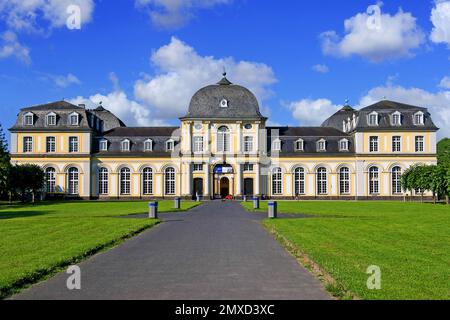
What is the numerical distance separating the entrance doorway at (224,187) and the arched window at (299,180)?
30.3 ft

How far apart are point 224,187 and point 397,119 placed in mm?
24989

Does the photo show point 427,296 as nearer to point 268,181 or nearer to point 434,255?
point 434,255

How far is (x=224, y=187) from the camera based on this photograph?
79.1 meters

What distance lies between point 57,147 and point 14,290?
68639 mm

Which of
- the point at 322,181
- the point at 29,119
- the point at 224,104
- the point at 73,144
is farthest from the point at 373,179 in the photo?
the point at 29,119

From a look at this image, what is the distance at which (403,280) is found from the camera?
1138 centimetres

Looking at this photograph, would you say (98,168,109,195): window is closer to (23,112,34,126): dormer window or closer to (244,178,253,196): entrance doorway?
(23,112,34,126): dormer window

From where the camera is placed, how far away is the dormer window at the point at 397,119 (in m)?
76.8

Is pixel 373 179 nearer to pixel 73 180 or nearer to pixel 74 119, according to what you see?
pixel 73 180

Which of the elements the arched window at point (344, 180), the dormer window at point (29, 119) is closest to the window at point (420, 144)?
the arched window at point (344, 180)

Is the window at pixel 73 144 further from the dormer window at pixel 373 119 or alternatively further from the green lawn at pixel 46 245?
the green lawn at pixel 46 245

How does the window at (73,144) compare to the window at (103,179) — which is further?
the window at (103,179)

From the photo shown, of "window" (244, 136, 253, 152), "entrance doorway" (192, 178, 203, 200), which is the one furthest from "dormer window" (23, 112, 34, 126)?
"window" (244, 136, 253, 152)

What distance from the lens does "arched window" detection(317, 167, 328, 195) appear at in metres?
78.0
